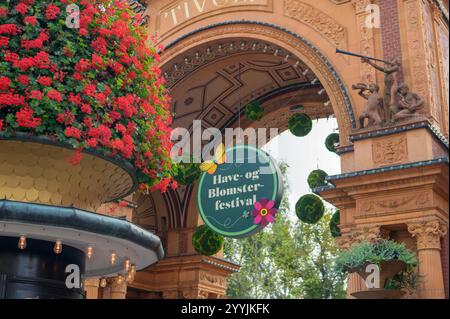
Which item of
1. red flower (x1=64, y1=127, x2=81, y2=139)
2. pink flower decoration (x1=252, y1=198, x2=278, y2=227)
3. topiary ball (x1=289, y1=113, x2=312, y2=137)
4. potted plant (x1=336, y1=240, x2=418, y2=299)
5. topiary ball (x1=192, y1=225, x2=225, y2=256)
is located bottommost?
potted plant (x1=336, y1=240, x2=418, y2=299)

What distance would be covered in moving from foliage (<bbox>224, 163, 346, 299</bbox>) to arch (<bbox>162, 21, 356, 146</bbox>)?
14013 mm

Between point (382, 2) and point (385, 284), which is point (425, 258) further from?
point (382, 2)

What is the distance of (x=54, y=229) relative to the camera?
721 cm

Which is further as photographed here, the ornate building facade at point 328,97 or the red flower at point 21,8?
the ornate building facade at point 328,97

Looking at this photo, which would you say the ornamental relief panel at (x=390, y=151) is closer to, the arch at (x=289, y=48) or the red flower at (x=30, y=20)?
the arch at (x=289, y=48)

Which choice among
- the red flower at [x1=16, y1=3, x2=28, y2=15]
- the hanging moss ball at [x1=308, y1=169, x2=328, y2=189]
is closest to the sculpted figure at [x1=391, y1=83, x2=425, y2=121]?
the hanging moss ball at [x1=308, y1=169, x2=328, y2=189]

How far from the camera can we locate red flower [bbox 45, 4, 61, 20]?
7.90m

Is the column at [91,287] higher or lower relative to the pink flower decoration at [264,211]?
lower

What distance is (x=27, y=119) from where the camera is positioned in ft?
23.6

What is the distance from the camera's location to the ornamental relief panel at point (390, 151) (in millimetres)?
13508

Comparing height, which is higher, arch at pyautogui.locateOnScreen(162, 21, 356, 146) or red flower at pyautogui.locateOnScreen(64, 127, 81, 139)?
arch at pyautogui.locateOnScreen(162, 21, 356, 146)

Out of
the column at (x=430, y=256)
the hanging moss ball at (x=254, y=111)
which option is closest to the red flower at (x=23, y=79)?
the column at (x=430, y=256)

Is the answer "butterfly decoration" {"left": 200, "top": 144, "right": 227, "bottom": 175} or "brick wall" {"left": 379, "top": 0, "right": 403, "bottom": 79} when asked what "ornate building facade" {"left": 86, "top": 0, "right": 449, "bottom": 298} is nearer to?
"brick wall" {"left": 379, "top": 0, "right": 403, "bottom": 79}

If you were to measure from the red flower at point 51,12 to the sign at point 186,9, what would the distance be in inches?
381
